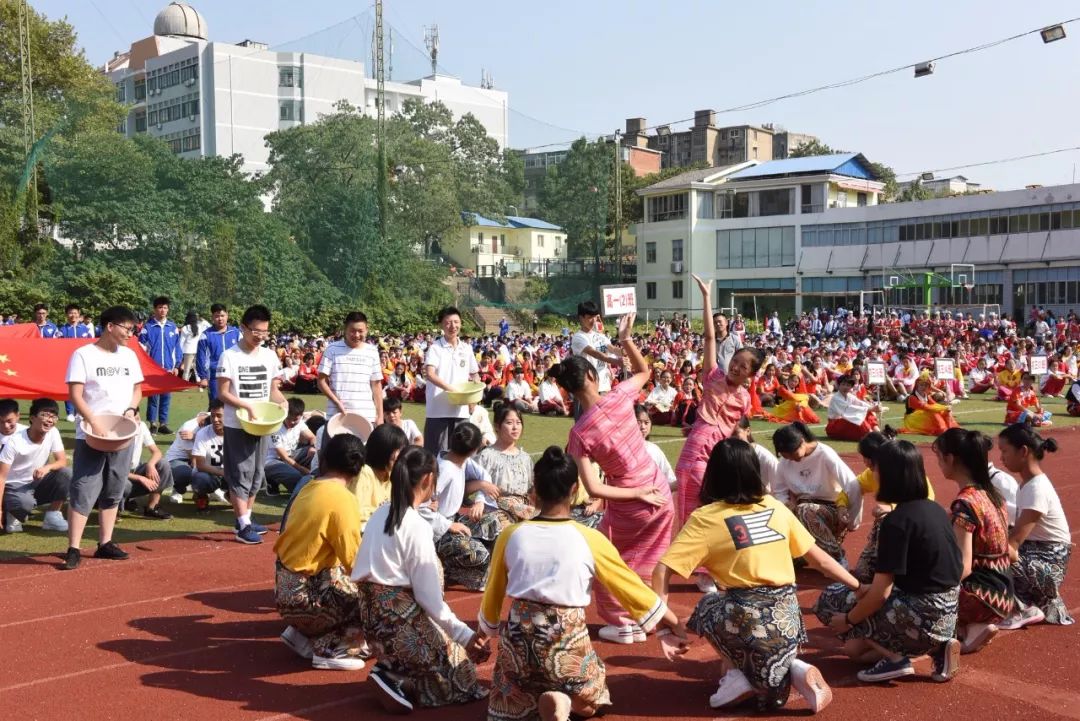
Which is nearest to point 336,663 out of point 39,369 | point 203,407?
point 39,369

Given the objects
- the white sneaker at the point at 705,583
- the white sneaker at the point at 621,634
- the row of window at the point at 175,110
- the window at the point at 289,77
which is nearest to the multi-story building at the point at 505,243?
the window at the point at 289,77

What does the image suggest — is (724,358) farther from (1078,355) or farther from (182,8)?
(182,8)

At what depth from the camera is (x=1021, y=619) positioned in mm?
5820

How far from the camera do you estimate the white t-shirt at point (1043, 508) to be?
569 cm

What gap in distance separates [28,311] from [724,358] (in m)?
29.1

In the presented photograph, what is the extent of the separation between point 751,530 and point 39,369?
31.6 ft

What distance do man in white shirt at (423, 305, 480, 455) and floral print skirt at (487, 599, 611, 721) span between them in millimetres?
4977

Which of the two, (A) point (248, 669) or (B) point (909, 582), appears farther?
(A) point (248, 669)

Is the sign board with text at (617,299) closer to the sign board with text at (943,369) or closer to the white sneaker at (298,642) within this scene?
the white sneaker at (298,642)

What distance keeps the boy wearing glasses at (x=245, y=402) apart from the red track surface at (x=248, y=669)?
1.13m

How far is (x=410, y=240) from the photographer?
46844 millimetres

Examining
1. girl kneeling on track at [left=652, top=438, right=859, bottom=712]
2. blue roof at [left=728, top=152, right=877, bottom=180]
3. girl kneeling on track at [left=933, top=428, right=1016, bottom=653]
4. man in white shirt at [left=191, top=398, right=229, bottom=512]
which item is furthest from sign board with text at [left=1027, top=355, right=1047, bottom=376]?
blue roof at [left=728, top=152, right=877, bottom=180]

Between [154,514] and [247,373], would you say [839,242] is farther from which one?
[247,373]

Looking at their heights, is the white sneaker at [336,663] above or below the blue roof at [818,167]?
below
